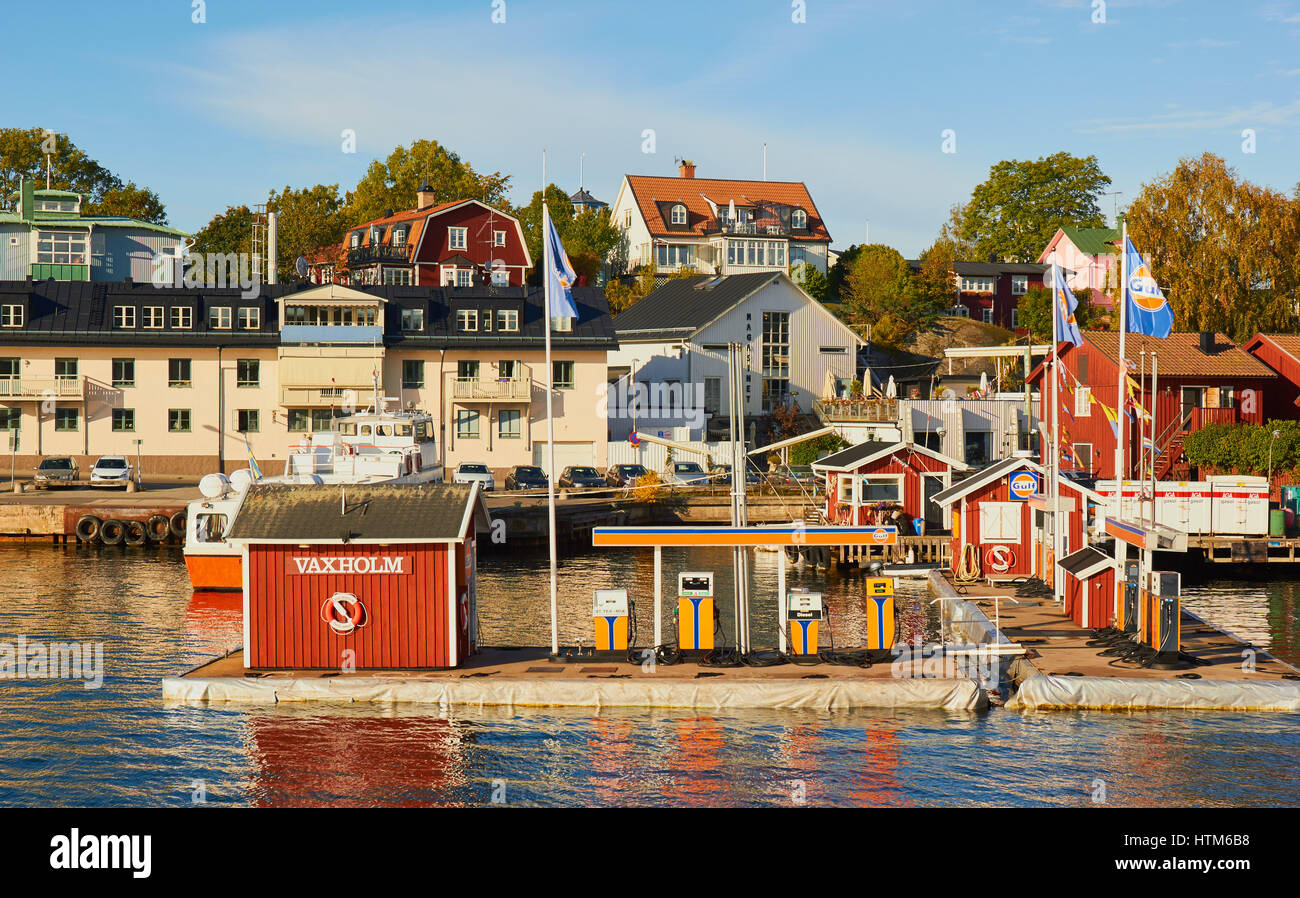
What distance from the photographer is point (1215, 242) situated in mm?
78125

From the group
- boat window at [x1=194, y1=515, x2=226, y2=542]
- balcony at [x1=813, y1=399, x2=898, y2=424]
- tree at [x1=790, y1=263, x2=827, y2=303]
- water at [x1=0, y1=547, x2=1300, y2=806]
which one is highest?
tree at [x1=790, y1=263, x2=827, y2=303]

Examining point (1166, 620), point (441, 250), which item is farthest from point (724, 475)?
point (1166, 620)

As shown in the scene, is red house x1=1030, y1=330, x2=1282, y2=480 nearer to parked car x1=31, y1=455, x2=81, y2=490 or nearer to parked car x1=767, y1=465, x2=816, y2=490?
parked car x1=767, y1=465, x2=816, y2=490

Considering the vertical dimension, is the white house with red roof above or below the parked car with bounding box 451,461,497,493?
above

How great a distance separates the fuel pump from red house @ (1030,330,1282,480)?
37434 mm

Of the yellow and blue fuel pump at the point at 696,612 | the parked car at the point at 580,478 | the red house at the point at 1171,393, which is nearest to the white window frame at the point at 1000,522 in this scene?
the yellow and blue fuel pump at the point at 696,612

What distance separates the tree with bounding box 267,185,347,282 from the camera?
114438mm

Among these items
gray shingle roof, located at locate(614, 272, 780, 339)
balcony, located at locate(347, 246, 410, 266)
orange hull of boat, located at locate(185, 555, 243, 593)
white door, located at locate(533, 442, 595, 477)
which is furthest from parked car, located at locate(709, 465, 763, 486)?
balcony, located at locate(347, 246, 410, 266)

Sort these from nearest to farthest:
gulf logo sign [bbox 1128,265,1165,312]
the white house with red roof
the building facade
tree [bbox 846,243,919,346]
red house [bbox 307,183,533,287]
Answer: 1. gulf logo sign [bbox 1128,265,1165,312]
2. the building facade
3. red house [bbox 307,183,533,287]
4. tree [bbox 846,243,919,346]
5. the white house with red roof

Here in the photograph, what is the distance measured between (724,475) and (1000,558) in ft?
86.7

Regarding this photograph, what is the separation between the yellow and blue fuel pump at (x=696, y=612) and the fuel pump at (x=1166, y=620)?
8929 millimetres

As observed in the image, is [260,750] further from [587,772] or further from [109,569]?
[109,569]

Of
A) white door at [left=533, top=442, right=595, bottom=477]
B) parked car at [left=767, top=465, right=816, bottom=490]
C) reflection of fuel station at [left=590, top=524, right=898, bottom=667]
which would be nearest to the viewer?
reflection of fuel station at [left=590, top=524, right=898, bottom=667]
